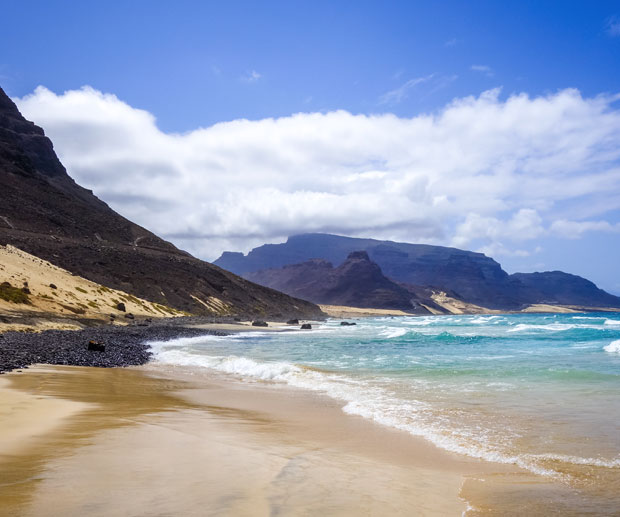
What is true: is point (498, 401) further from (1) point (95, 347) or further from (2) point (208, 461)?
(1) point (95, 347)

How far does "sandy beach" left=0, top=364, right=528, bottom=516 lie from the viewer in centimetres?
504

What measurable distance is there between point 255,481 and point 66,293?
177 feet

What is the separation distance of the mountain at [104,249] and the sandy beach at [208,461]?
73.2 metres

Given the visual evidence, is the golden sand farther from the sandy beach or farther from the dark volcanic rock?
the sandy beach

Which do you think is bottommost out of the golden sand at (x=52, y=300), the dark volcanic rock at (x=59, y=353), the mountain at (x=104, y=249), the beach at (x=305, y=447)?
the dark volcanic rock at (x=59, y=353)

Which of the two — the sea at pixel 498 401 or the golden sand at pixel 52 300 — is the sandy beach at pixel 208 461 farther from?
the golden sand at pixel 52 300

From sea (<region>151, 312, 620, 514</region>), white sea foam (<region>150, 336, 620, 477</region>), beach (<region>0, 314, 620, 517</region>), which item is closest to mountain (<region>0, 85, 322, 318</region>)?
sea (<region>151, 312, 620, 514</region>)

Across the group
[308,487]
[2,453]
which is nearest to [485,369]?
[308,487]

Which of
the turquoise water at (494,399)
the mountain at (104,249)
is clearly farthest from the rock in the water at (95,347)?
the mountain at (104,249)

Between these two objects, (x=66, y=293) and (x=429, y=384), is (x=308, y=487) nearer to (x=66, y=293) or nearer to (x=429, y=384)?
(x=429, y=384)

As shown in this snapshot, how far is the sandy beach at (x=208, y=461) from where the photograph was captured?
5.04 meters

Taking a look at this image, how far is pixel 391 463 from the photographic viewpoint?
7.34 m

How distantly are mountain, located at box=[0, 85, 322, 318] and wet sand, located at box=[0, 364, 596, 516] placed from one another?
243ft

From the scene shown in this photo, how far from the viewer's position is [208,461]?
661 centimetres
